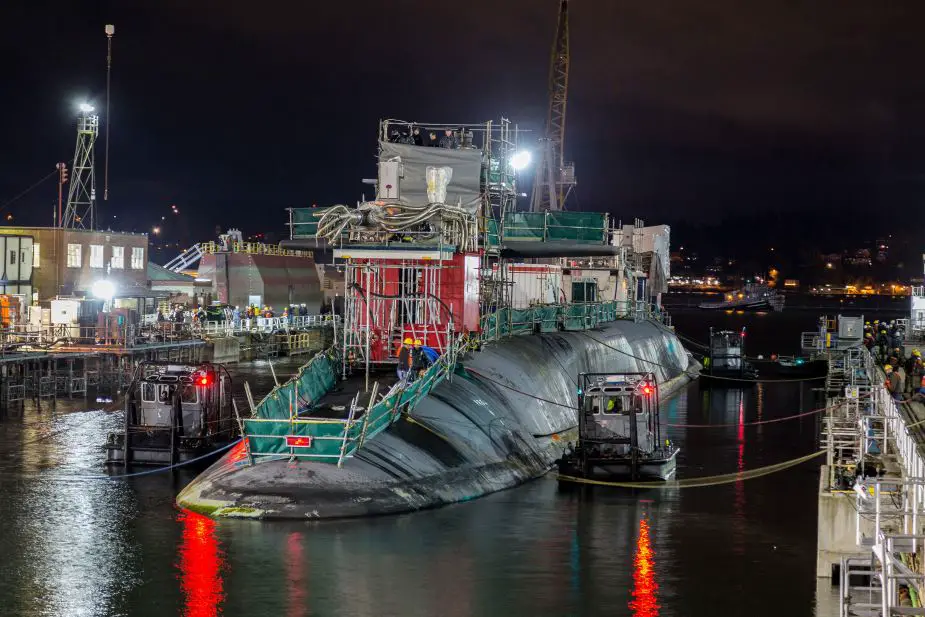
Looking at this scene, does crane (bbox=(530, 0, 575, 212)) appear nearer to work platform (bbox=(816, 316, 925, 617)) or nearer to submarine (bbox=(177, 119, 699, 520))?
submarine (bbox=(177, 119, 699, 520))

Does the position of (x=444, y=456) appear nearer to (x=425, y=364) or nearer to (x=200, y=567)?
(x=425, y=364)

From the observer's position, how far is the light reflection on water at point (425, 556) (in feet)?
63.9

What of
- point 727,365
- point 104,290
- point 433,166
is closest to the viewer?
point 433,166

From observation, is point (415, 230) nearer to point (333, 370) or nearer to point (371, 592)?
point (333, 370)

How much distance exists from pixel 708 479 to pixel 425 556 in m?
13.2

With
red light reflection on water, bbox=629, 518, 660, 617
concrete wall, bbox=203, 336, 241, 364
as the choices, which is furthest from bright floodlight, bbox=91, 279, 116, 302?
red light reflection on water, bbox=629, 518, 660, 617

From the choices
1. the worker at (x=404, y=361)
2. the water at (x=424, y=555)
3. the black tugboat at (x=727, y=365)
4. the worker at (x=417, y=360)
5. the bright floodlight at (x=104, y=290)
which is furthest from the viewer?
the black tugboat at (x=727, y=365)

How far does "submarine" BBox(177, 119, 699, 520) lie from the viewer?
Result: 24.8 meters

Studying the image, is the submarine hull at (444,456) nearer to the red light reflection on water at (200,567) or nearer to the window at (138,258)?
the red light reflection on water at (200,567)

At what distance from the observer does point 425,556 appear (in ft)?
72.4

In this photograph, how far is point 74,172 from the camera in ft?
247

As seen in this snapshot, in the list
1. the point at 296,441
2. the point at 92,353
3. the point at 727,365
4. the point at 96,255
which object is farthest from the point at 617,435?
the point at 96,255

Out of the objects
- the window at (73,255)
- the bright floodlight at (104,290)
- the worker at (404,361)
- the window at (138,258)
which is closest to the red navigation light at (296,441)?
the worker at (404,361)

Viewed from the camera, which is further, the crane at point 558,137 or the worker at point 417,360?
the crane at point 558,137
